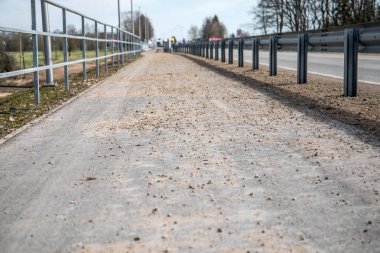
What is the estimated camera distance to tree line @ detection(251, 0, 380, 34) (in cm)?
4731

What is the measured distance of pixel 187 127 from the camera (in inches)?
247

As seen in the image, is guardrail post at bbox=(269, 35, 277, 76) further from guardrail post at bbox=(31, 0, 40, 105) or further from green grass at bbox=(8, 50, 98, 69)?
guardrail post at bbox=(31, 0, 40, 105)

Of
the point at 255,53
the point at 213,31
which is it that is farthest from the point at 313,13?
the point at 213,31

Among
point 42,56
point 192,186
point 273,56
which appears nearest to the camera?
point 192,186

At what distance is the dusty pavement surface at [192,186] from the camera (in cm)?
286

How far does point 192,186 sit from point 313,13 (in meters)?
60.6

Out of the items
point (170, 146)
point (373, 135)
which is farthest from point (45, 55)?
point (373, 135)

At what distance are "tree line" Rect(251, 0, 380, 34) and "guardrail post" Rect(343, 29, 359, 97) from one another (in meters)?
39.6

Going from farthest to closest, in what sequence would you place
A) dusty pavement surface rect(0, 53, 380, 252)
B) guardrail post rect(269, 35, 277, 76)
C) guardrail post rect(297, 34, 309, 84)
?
guardrail post rect(269, 35, 277, 76), guardrail post rect(297, 34, 309, 84), dusty pavement surface rect(0, 53, 380, 252)

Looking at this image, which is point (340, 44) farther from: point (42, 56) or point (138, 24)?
point (138, 24)

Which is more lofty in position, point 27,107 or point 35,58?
point 35,58

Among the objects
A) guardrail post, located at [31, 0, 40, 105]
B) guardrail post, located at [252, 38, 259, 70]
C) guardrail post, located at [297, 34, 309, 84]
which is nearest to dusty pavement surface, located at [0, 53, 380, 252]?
guardrail post, located at [31, 0, 40, 105]

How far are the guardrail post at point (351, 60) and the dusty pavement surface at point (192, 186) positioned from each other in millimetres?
2000

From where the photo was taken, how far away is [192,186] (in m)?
3.82
